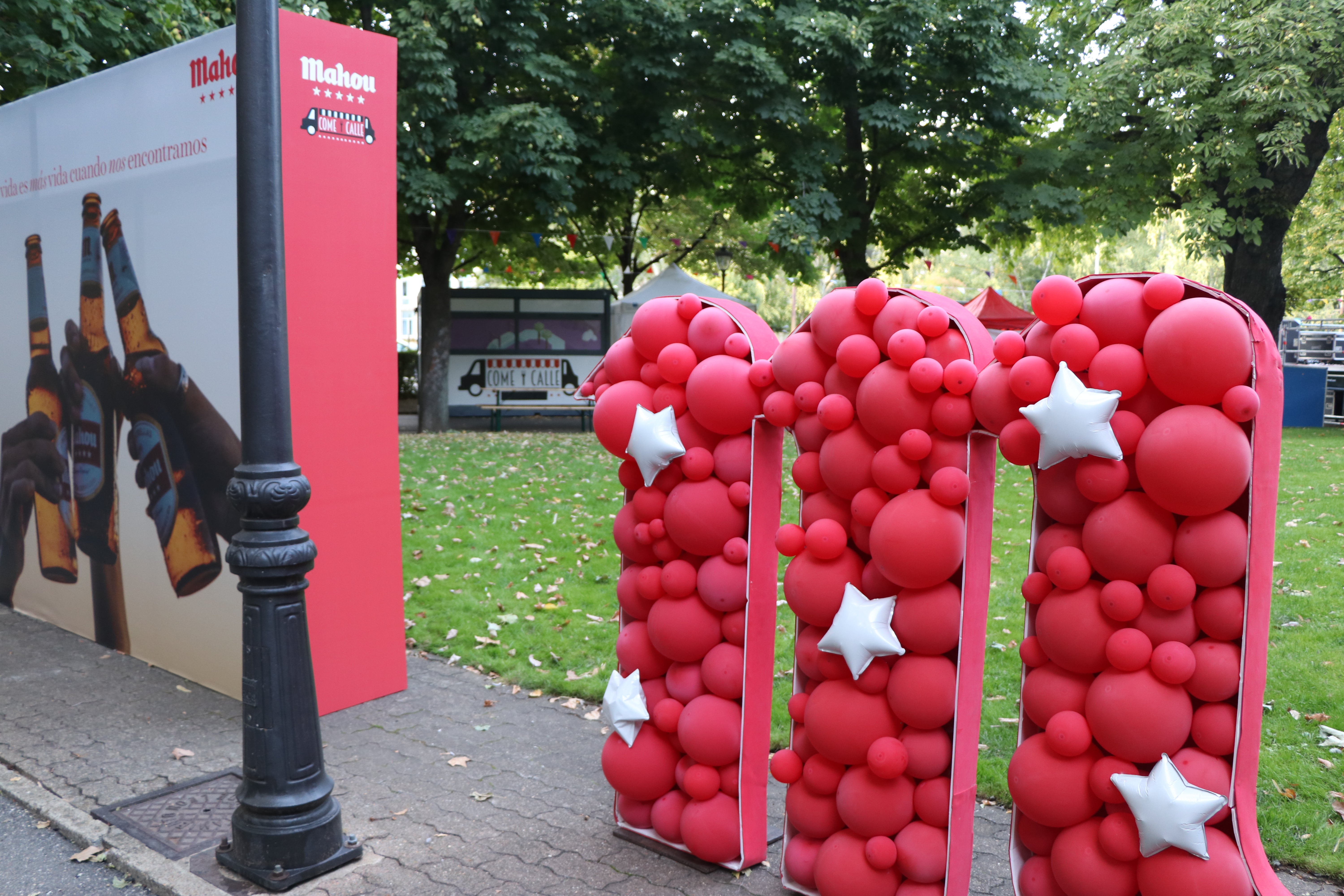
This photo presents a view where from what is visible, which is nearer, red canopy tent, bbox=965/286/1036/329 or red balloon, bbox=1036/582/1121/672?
red balloon, bbox=1036/582/1121/672

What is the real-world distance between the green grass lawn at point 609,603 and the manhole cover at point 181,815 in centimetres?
179

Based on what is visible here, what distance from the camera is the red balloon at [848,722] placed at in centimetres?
321

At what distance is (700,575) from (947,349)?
1267mm

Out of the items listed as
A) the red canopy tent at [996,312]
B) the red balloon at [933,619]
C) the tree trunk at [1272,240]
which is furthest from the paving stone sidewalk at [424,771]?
the red canopy tent at [996,312]

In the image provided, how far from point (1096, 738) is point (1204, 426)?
925 millimetres

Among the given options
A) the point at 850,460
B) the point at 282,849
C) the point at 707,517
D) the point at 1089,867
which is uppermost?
the point at 850,460

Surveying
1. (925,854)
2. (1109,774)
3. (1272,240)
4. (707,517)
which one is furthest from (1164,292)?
(1272,240)

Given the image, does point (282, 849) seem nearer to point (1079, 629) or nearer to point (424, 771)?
point (424, 771)

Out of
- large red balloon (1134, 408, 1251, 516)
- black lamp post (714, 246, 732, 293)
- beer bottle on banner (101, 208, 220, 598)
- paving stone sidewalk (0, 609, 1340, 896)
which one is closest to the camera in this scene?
large red balloon (1134, 408, 1251, 516)

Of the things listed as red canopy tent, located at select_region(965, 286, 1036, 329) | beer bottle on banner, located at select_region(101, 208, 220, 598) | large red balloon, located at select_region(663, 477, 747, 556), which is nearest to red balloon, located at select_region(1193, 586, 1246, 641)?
large red balloon, located at select_region(663, 477, 747, 556)

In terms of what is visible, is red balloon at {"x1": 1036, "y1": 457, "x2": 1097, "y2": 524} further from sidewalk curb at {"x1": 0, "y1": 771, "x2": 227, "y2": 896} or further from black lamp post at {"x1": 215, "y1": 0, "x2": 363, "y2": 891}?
sidewalk curb at {"x1": 0, "y1": 771, "x2": 227, "y2": 896}

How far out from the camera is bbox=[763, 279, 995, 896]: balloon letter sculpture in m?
3.06

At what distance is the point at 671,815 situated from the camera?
3.86 m

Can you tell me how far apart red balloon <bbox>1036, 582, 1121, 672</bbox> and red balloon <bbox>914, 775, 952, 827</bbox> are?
575 millimetres
